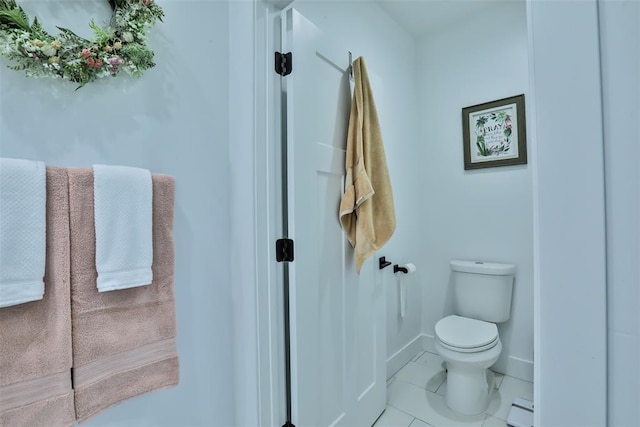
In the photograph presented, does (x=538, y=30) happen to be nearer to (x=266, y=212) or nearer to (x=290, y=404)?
(x=266, y=212)

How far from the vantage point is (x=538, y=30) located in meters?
0.43

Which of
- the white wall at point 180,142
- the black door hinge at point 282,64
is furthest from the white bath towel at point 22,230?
the black door hinge at point 282,64

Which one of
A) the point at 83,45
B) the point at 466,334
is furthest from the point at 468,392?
the point at 83,45

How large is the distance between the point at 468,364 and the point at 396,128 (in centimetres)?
160

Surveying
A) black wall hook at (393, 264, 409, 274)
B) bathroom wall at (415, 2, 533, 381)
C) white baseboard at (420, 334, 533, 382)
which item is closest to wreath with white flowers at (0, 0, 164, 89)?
black wall hook at (393, 264, 409, 274)

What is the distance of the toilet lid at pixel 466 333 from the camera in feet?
5.49

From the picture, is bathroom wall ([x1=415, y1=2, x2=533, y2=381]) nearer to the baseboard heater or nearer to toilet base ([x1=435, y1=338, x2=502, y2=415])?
the baseboard heater

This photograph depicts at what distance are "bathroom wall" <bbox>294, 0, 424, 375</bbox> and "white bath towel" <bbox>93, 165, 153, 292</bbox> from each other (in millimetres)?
1215

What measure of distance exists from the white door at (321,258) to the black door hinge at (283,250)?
4 cm

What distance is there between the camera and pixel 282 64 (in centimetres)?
115

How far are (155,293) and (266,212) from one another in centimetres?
45

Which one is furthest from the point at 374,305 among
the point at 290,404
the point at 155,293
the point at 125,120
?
the point at 125,120

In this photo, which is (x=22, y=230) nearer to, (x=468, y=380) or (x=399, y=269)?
(x=399, y=269)

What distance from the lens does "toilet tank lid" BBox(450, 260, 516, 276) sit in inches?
77.9
